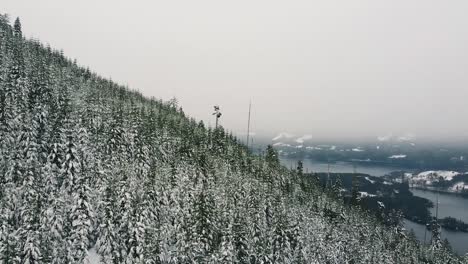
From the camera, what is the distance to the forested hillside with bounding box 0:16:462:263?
39531 mm

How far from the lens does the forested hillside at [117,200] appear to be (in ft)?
130

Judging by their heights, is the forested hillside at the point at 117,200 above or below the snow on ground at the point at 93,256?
above

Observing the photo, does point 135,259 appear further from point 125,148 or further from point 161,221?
point 125,148

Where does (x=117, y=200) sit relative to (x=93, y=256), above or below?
above

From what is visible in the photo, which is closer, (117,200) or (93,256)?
(117,200)

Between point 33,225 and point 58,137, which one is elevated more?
point 58,137

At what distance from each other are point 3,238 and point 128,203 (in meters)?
12.9

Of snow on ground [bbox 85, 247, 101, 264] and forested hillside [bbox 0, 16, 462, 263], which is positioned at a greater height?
forested hillside [bbox 0, 16, 462, 263]

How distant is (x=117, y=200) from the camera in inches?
1683

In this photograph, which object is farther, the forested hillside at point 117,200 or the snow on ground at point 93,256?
the snow on ground at point 93,256

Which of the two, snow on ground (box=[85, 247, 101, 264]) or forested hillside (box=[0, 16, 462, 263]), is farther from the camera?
snow on ground (box=[85, 247, 101, 264])

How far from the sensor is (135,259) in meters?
40.4

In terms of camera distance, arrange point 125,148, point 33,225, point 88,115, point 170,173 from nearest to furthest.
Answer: point 33,225 → point 170,173 → point 125,148 → point 88,115

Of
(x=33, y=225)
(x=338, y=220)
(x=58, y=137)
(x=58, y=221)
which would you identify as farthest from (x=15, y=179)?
(x=338, y=220)
